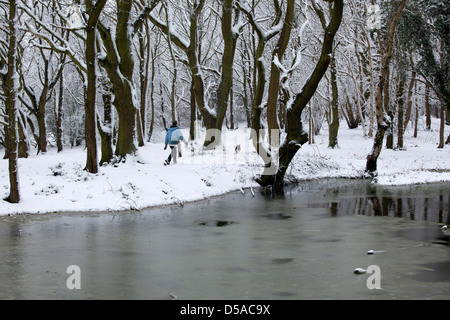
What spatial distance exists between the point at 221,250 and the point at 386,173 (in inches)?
622

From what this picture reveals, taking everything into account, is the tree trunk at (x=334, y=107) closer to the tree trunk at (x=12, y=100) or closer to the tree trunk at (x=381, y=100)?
the tree trunk at (x=381, y=100)

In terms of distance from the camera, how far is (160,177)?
16.8 metres

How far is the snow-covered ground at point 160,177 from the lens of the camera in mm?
14341

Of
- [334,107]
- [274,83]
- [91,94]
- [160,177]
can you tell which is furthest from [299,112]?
[334,107]

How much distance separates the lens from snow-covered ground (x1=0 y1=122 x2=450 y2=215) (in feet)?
47.1

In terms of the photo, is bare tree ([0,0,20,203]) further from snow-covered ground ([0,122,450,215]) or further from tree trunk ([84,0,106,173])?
tree trunk ([84,0,106,173])

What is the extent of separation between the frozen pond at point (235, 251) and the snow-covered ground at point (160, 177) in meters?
0.79

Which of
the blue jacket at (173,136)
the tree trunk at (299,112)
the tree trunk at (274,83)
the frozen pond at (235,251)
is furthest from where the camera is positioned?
the blue jacket at (173,136)

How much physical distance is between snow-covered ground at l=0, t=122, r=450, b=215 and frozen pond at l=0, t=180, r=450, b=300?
2.60ft

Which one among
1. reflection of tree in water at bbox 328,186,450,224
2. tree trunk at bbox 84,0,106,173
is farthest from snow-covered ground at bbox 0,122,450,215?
reflection of tree in water at bbox 328,186,450,224

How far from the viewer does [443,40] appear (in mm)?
27969

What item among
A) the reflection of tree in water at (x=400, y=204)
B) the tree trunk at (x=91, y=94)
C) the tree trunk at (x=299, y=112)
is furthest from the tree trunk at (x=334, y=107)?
the tree trunk at (x=91, y=94)
